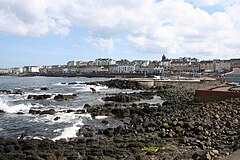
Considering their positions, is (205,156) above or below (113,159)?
above

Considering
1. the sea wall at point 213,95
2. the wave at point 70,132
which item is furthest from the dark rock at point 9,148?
the sea wall at point 213,95

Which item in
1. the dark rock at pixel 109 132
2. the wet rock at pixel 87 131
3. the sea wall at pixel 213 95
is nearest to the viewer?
the dark rock at pixel 109 132

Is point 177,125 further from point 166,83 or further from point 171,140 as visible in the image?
point 166,83

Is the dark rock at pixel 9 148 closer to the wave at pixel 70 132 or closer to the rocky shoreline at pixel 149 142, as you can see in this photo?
the rocky shoreline at pixel 149 142

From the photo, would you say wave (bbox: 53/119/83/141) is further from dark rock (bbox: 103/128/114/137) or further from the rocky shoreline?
dark rock (bbox: 103/128/114/137)

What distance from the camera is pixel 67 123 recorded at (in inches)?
771

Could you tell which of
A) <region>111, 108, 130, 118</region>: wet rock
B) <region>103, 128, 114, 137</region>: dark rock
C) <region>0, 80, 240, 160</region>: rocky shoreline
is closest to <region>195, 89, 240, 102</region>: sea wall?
<region>0, 80, 240, 160</region>: rocky shoreline

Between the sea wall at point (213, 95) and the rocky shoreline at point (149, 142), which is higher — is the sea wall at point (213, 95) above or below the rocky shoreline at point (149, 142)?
above

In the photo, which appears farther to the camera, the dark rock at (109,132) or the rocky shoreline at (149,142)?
the dark rock at (109,132)

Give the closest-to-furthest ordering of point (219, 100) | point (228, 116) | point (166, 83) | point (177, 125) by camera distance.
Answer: point (177, 125) < point (228, 116) < point (219, 100) < point (166, 83)

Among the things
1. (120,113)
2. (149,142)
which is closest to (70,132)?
(149,142)

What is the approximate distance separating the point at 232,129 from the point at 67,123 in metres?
10.1

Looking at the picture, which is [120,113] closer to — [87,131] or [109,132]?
[87,131]

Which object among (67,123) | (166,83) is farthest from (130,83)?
(67,123)
